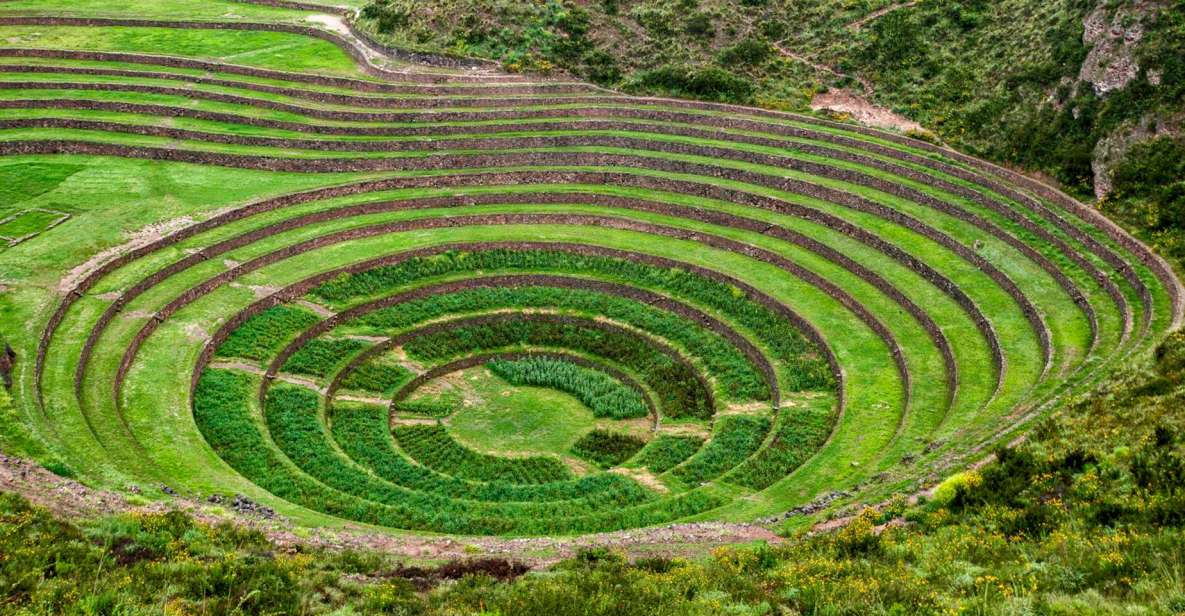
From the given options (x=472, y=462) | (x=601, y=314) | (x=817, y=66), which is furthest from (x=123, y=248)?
(x=817, y=66)

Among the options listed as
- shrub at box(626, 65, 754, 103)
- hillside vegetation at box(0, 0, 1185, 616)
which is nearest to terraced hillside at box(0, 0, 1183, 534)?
hillside vegetation at box(0, 0, 1185, 616)

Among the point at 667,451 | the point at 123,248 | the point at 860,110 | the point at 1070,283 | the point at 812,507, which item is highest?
the point at 860,110

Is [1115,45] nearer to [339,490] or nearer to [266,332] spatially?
[339,490]

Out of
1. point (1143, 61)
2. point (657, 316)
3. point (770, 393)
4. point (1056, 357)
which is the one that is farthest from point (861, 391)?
point (1143, 61)

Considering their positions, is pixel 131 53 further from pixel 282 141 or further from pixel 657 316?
pixel 657 316

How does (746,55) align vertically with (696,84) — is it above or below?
above

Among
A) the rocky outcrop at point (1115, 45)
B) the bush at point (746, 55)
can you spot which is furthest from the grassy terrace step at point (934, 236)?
the rocky outcrop at point (1115, 45)
